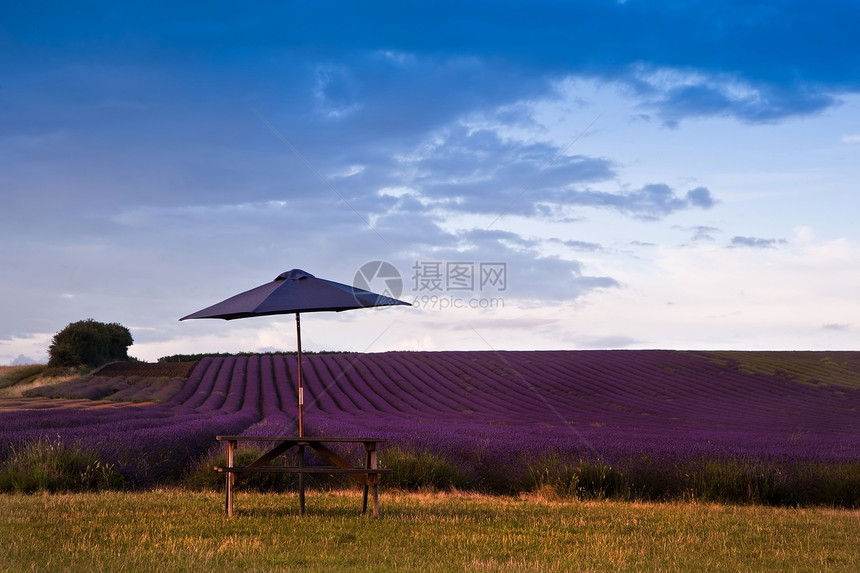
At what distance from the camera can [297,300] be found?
8055mm

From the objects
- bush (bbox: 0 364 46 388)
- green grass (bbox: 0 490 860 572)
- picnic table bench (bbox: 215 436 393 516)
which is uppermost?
bush (bbox: 0 364 46 388)

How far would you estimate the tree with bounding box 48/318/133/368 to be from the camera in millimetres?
46094

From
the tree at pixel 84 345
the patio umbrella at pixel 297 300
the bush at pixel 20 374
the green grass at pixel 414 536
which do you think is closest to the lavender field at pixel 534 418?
the green grass at pixel 414 536

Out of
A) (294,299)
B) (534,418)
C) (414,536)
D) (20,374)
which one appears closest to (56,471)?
(294,299)

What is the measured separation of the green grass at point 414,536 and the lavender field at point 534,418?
1238mm

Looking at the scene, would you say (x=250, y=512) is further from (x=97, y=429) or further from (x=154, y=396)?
(x=154, y=396)

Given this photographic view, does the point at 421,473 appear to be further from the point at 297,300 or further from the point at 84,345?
the point at 84,345

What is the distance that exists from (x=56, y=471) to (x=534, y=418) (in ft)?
40.9

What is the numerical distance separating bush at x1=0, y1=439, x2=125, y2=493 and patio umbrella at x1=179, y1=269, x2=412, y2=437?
320cm

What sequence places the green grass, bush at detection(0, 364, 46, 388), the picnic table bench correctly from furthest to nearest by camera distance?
bush at detection(0, 364, 46, 388)
the picnic table bench
the green grass

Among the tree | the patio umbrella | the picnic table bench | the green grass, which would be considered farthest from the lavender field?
the tree

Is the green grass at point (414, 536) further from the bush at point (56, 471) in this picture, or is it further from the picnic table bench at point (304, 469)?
the bush at point (56, 471)

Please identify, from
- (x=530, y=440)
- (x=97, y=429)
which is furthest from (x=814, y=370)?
(x=97, y=429)

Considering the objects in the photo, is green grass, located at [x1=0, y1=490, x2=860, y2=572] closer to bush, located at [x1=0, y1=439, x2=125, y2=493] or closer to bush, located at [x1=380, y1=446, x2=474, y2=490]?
bush, located at [x1=0, y1=439, x2=125, y2=493]
